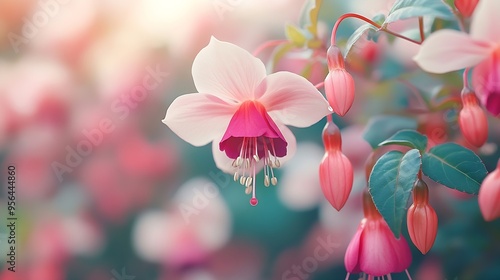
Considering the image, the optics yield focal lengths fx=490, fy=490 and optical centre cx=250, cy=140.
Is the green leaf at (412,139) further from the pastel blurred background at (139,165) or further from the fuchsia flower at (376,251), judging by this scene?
the pastel blurred background at (139,165)

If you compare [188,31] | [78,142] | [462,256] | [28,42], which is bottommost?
[462,256]

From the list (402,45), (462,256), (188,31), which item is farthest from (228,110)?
(462,256)

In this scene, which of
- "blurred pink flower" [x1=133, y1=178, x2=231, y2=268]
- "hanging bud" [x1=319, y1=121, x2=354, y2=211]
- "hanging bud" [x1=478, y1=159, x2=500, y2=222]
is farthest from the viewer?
"blurred pink flower" [x1=133, y1=178, x2=231, y2=268]

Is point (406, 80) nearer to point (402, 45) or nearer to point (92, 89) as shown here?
point (402, 45)

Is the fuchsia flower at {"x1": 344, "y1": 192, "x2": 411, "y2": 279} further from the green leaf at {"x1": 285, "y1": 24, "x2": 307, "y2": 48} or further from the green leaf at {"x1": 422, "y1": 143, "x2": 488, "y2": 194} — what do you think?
the green leaf at {"x1": 285, "y1": 24, "x2": 307, "y2": 48}

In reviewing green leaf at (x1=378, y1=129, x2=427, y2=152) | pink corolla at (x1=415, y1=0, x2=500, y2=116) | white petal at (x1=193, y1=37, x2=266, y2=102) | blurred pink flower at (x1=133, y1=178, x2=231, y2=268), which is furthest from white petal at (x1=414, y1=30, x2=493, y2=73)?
blurred pink flower at (x1=133, y1=178, x2=231, y2=268)

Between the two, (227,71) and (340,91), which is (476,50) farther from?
(227,71)

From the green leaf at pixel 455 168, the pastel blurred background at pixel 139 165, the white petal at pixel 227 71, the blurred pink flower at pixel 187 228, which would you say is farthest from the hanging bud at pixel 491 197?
the blurred pink flower at pixel 187 228
